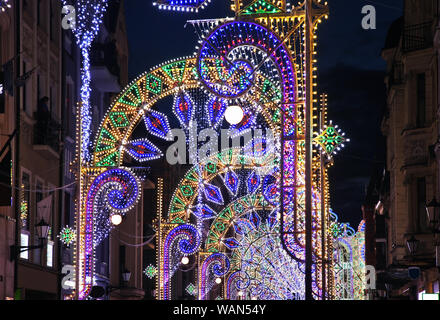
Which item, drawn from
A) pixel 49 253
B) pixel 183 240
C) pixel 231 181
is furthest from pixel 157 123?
pixel 231 181

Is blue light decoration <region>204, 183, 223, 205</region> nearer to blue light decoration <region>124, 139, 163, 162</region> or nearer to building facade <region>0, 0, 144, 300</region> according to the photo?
building facade <region>0, 0, 144, 300</region>

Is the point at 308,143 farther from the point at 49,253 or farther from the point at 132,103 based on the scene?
the point at 49,253

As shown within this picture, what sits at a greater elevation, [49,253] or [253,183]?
[253,183]

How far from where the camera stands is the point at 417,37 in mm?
37719

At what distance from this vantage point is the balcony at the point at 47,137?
1307 inches

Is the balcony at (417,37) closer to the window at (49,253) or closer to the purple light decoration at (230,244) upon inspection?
the window at (49,253)

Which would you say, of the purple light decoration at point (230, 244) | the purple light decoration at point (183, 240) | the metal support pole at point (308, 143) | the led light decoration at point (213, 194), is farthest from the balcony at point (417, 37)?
the metal support pole at point (308, 143)

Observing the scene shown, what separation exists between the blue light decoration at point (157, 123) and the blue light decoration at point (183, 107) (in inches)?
27.3

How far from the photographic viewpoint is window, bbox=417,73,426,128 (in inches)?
1515

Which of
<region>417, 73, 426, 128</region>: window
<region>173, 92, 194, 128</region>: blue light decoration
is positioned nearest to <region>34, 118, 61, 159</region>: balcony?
<region>173, 92, 194, 128</region>: blue light decoration

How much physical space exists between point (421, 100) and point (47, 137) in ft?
47.2

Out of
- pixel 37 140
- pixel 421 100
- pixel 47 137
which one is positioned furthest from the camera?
pixel 421 100

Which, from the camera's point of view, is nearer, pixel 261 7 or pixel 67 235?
pixel 261 7
